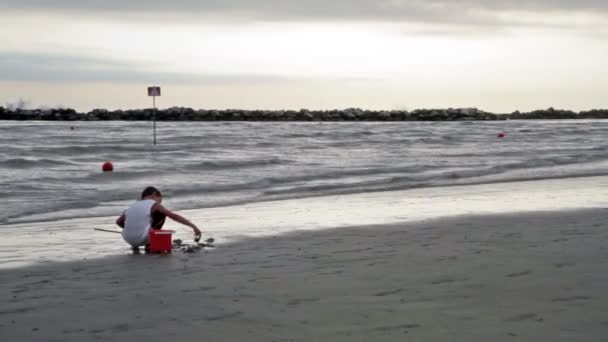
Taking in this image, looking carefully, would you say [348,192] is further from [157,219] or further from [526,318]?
[526,318]

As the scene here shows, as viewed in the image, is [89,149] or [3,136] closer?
[89,149]

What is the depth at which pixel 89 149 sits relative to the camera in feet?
111

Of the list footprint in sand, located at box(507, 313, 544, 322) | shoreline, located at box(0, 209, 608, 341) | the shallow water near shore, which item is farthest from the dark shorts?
footprint in sand, located at box(507, 313, 544, 322)

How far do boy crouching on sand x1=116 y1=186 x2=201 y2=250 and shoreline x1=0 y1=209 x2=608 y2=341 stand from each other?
0.46 m

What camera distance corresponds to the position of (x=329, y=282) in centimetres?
823

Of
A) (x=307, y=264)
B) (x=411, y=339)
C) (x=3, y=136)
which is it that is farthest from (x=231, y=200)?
(x=3, y=136)

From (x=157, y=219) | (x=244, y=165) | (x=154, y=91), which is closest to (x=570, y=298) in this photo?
(x=157, y=219)

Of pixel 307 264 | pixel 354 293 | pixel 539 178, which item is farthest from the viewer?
pixel 539 178

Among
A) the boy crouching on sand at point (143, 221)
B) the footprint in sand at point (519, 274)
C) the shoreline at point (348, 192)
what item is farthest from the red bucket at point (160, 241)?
the shoreline at point (348, 192)

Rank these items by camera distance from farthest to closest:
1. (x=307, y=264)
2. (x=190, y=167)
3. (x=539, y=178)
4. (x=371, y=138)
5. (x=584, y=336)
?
(x=371, y=138)
(x=190, y=167)
(x=539, y=178)
(x=307, y=264)
(x=584, y=336)

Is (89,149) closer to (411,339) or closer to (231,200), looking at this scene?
(231,200)

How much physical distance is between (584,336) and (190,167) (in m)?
21.9

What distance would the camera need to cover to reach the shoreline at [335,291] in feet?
21.4

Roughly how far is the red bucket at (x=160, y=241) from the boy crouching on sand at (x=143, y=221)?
21 cm
